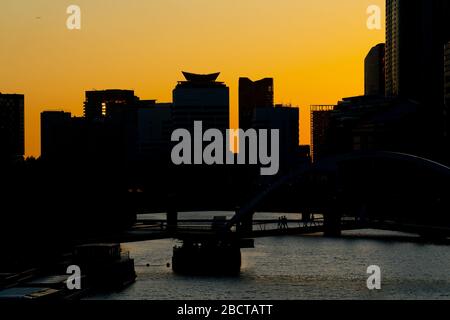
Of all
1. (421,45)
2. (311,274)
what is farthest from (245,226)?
(421,45)

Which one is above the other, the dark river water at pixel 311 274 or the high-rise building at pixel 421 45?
the high-rise building at pixel 421 45

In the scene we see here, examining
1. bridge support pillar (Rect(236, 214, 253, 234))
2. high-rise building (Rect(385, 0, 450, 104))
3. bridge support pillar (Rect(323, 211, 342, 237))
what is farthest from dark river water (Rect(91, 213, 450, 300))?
high-rise building (Rect(385, 0, 450, 104))

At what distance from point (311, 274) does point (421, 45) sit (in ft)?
432

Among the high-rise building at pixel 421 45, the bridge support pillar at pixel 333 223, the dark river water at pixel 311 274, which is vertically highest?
the high-rise building at pixel 421 45

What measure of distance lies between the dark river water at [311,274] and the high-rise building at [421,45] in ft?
314

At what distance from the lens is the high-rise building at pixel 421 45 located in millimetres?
175375

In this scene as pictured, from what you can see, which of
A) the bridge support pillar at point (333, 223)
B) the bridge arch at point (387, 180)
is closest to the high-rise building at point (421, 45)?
the bridge arch at point (387, 180)

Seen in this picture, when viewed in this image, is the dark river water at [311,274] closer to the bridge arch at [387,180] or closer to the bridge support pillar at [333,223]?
the bridge arch at [387,180]

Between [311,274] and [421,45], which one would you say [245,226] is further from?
[421,45]

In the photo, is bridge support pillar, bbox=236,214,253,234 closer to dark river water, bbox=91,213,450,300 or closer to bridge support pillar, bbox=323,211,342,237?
dark river water, bbox=91,213,450,300

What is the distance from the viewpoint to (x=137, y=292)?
48.4m
